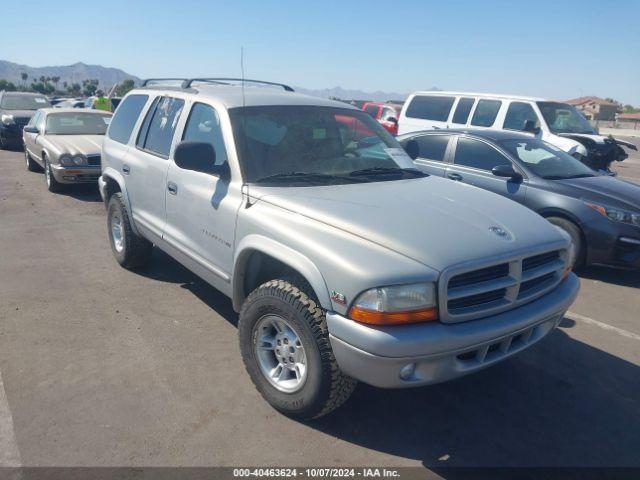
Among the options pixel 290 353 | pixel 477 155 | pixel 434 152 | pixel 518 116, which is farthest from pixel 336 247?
pixel 518 116

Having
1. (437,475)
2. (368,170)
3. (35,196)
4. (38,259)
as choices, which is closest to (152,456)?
(437,475)

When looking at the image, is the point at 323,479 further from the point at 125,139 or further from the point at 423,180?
the point at 125,139

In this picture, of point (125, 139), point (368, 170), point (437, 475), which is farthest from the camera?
point (125, 139)

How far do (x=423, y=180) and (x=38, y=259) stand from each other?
4.45 m

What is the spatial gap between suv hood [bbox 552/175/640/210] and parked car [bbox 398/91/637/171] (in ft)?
13.4

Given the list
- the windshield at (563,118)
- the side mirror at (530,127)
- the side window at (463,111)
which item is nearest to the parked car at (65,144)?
the side window at (463,111)

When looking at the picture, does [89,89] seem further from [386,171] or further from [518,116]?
[386,171]

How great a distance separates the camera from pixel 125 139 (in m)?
5.44

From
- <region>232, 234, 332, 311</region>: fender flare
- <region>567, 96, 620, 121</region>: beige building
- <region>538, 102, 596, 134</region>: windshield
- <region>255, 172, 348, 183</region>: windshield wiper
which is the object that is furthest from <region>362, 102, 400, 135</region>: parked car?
<region>567, 96, 620, 121</region>: beige building

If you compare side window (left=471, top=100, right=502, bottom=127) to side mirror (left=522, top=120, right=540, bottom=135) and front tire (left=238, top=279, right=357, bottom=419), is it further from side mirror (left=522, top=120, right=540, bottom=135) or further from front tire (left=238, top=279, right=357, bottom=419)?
front tire (left=238, top=279, right=357, bottom=419)

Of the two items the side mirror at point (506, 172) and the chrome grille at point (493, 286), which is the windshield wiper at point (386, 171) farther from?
the side mirror at point (506, 172)

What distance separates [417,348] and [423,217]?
0.88 meters

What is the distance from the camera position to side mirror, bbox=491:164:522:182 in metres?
6.41

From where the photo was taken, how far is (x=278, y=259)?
122 inches
